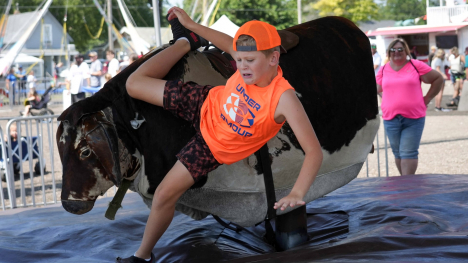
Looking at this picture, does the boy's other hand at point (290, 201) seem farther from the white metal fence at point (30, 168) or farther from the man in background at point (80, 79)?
the man in background at point (80, 79)

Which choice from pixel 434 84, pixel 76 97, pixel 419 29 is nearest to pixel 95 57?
pixel 76 97

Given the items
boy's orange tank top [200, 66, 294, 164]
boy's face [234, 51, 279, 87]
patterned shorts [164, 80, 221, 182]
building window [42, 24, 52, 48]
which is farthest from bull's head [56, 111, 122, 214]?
building window [42, 24, 52, 48]

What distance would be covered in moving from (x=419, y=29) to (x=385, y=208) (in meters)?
30.3

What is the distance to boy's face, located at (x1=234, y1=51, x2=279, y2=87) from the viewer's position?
89.6 inches

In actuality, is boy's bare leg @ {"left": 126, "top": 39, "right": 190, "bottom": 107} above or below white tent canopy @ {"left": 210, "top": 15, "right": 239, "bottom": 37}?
below

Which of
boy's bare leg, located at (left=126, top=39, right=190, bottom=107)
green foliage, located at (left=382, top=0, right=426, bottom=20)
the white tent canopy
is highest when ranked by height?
green foliage, located at (left=382, top=0, right=426, bottom=20)

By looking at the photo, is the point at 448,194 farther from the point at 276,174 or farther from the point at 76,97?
the point at 76,97

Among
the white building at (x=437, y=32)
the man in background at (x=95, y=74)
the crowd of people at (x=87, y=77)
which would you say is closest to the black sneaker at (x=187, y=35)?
the crowd of people at (x=87, y=77)

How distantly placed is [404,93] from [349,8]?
1632 inches

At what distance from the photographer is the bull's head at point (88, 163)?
8.72 feet

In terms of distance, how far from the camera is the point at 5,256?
113 inches

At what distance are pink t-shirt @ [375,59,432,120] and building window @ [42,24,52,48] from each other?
43.2 meters

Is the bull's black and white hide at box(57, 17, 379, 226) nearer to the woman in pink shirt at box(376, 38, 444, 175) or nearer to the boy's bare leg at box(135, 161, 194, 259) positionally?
the boy's bare leg at box(135, 161, 194, 259)

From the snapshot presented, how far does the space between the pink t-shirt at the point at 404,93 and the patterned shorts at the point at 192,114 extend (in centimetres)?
278
